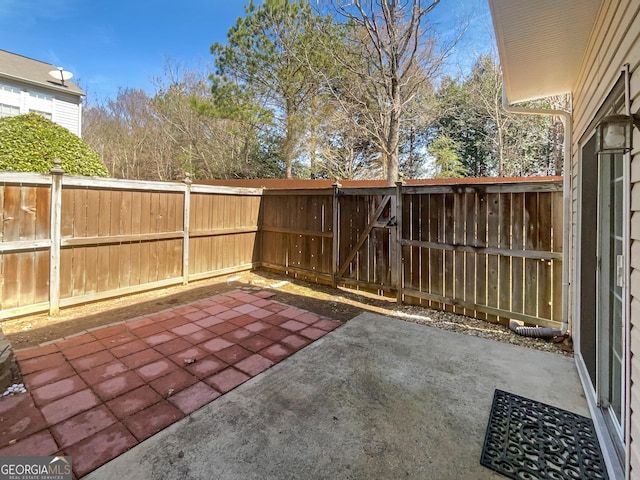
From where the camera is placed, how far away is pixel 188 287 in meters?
4.82

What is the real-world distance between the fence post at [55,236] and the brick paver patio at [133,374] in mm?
899

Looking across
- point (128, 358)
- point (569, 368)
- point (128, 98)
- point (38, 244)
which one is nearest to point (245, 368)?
point (128, 358)

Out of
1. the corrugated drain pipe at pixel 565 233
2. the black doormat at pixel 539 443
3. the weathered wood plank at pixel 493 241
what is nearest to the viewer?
the black doormat at pixel 539 443

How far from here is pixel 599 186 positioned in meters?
1.99

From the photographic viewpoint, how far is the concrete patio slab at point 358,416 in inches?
59.5

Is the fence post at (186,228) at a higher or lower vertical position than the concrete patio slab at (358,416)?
higher

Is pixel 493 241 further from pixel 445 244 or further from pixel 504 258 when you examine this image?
pixel 445 244

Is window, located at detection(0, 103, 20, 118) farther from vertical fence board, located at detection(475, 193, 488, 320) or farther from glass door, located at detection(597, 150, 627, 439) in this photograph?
glass door, located at detection(597, 150, 627, 439)

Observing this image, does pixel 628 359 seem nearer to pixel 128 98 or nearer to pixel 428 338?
pixel 428 338

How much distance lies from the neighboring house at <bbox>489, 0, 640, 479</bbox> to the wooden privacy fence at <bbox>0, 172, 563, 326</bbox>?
44 cm

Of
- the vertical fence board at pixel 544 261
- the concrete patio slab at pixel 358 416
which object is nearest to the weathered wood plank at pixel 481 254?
the vertical fence board at pixel 544 261

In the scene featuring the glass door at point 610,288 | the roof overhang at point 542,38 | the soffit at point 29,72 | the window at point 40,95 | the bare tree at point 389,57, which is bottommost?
the glass door at point 610,288

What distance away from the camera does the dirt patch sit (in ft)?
10.0

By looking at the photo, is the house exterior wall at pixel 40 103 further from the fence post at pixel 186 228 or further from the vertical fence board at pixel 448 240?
the vertical fence board at pixel 448 240
